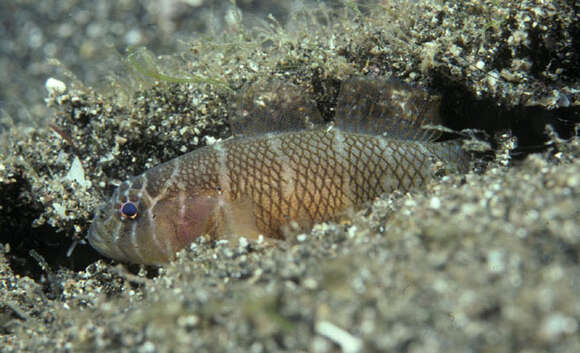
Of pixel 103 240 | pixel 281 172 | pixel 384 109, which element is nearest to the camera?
pixel 281 172

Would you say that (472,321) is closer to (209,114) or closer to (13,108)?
(209,114)

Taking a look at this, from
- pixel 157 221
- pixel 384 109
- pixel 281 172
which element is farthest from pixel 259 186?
pixel 384 109

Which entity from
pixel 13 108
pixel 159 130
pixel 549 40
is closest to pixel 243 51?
pixel 159 130

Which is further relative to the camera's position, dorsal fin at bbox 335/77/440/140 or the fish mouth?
dorsal fin at bbox 335/77/440/140

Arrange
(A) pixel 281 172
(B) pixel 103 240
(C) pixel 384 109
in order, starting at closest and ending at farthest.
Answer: (A) pixel 281 172 < (B) pixel 103 240 < (C) pixel 384 109

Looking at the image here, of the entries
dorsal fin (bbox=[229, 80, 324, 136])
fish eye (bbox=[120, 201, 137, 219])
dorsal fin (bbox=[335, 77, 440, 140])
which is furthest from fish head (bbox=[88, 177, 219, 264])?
dorsal fin (bbox=[335, 77, 440, 140])

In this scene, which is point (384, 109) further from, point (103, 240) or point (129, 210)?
point (103, 240)

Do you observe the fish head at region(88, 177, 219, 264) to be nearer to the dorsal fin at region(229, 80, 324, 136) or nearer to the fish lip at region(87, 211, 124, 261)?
the fish lip at region(87, 211, 124, 261)
